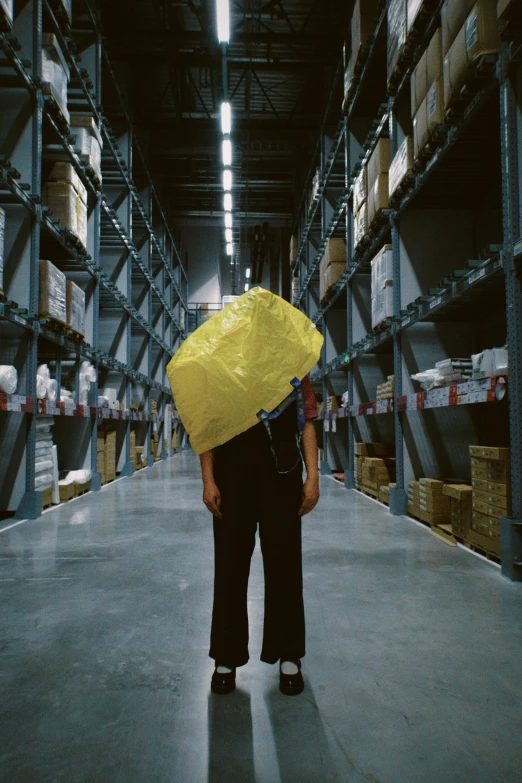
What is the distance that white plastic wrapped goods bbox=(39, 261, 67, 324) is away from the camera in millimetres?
6297

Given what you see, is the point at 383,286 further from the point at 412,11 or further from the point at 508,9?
the point at 508,9

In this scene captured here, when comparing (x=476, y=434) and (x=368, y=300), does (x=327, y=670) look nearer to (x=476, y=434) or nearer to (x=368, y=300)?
(x=476, y=434)

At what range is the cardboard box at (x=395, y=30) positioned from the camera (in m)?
5.61

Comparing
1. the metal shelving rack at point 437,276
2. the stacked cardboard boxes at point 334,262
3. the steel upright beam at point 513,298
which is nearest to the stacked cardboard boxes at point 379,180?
the metal shelving rack at point 437,276

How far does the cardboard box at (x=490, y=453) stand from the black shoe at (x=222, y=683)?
2514mm

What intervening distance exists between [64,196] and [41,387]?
2625mm

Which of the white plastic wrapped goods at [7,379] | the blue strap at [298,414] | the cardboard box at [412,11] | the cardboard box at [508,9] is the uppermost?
the cardboard box at [412,11]

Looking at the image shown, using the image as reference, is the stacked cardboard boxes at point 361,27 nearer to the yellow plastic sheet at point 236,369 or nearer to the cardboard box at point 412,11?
the cardboard box at point 412,11

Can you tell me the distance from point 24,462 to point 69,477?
1.75 m

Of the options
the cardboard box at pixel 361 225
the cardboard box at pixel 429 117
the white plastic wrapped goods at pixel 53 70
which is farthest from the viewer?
the cardboard box at pixel 361 225

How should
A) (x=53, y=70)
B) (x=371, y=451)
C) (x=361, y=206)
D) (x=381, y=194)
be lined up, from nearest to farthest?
(x=381, y=194), (x=53, y=70), (x=361, y=206), (x=371, y=451)

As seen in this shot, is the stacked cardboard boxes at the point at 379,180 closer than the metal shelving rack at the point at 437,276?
No

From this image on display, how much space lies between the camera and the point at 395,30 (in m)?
5.96

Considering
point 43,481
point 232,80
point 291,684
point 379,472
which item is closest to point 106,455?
point 43,481
